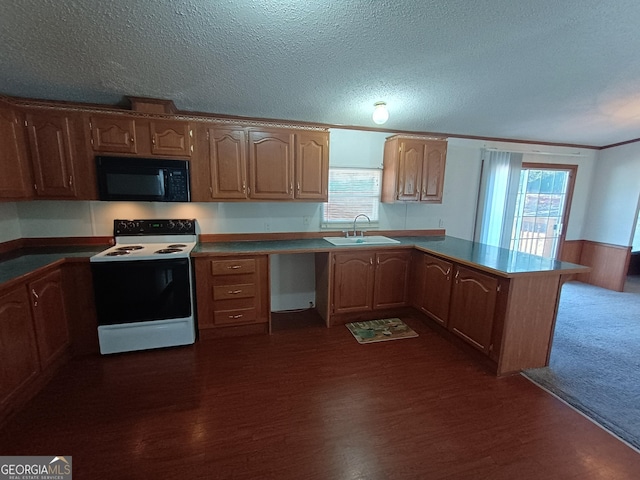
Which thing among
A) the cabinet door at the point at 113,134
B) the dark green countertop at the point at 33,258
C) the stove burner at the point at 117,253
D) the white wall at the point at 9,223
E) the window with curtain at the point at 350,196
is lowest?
the dark green countertop at the point at 33,258

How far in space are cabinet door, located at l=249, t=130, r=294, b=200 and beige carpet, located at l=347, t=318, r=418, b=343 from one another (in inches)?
64.6

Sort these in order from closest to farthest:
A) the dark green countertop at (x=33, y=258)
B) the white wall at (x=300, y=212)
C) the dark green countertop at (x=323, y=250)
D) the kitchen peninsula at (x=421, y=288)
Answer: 1. the dark green countertop at (x=33, y=258)
2. the dark green countertop at (x=323, y=250)
3. the kitchen peninsula at (x=421, y=288)
4. the white wall at (x=300, y=212)

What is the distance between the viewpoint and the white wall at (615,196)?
14.9 feet

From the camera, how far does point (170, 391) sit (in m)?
2.21

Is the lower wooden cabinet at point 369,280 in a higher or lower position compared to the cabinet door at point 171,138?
lower

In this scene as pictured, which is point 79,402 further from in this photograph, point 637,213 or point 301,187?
point 637,213

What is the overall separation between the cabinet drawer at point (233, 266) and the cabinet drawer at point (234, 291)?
14cm

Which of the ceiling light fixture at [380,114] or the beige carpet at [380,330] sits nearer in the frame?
the ceiling light fixture at [380,114]

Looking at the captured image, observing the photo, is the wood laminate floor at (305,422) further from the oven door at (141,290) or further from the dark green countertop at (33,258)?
the dark green countertop at (33,258)

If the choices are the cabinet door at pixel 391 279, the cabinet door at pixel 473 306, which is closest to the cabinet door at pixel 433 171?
the cabinet door at pixel 391 279

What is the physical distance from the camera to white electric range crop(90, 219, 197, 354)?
2.55 m

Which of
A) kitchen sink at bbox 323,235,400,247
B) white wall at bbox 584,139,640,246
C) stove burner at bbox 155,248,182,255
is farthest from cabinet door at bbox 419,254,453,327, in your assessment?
white wall at bbox 584,139,640,246

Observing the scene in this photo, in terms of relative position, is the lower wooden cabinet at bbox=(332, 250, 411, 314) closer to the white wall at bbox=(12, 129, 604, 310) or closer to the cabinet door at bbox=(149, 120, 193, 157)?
the white wall at bbox=(12, 129, 604, 310)

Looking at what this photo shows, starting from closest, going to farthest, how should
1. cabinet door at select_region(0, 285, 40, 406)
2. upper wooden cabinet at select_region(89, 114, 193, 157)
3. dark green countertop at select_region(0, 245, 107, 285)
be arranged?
cabinet door at select_region(0, 285, 40, 406) < dark green countertop at select_region(0, 245, 107, 285) < upper wooden cabinet at select_region(89, 114, 193, 157)
